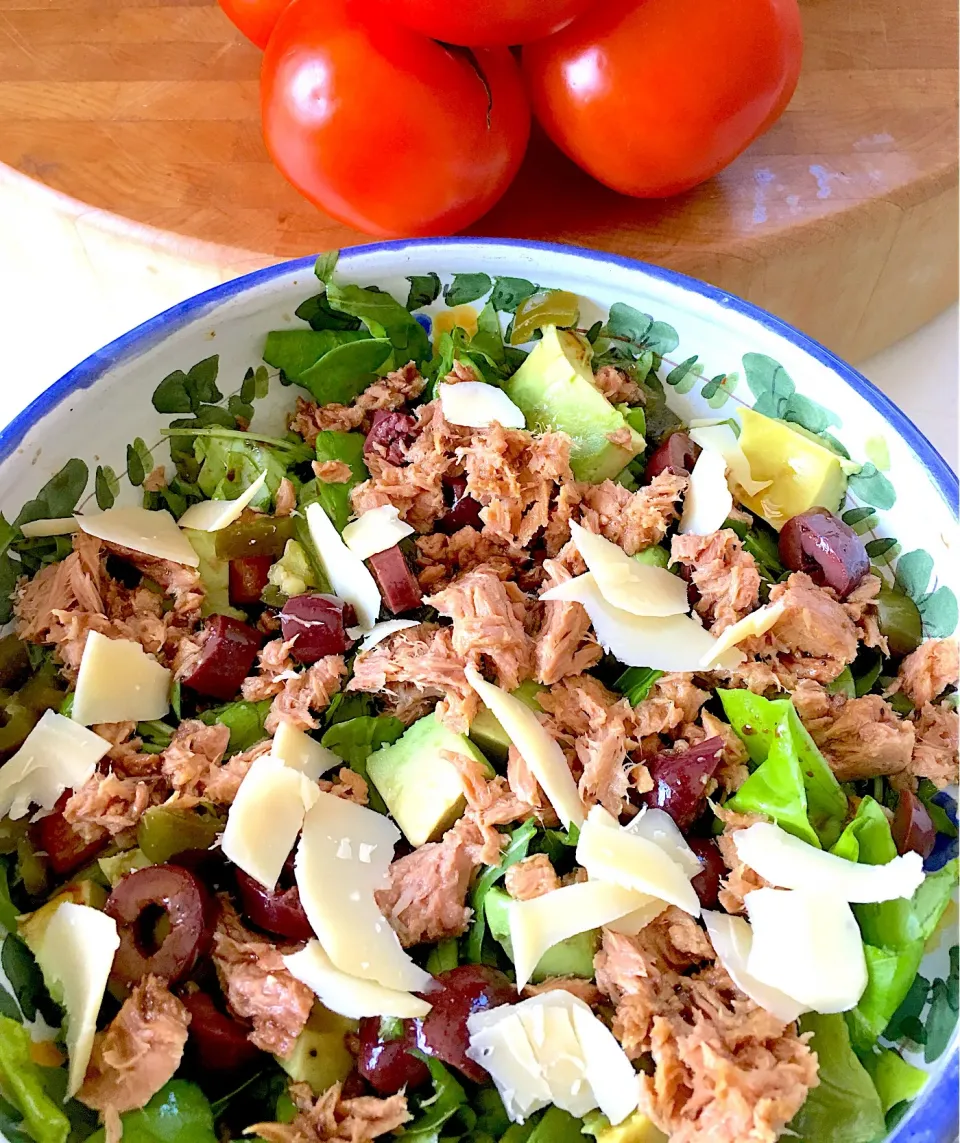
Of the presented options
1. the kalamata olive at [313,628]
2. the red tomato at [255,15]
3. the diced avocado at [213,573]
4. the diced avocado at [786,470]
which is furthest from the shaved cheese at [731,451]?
the red tomato at [255,15]

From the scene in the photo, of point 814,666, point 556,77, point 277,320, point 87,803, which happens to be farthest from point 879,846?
point 556,77

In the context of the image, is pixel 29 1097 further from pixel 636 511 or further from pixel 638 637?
pixel 636 511

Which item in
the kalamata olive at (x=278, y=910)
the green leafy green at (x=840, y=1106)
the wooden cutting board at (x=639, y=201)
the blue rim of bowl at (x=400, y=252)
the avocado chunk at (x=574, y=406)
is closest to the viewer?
the green leafy green at (x=840, y=1106)

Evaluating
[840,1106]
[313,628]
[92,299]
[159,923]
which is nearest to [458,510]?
[313,628]

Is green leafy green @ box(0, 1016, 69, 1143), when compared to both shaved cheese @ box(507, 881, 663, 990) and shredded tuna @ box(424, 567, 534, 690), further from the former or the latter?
shredded tuna @ box(424, 567, 534, 690)

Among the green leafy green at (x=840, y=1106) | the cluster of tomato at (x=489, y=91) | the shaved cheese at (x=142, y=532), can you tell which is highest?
the cluster of tomato at (x=489, y=91)

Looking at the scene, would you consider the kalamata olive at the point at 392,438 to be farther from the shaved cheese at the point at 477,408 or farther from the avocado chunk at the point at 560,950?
the avocado chunk at the point at 560,950
